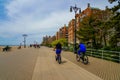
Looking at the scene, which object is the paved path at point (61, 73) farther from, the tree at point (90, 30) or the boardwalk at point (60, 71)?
the tree at point (90, 30)

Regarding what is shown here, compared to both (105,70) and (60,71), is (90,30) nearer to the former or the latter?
(105,70)

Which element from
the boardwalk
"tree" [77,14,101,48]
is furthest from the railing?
"tree" [77,14,101,48]

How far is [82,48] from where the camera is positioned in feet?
49.8

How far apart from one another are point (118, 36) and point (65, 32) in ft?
424

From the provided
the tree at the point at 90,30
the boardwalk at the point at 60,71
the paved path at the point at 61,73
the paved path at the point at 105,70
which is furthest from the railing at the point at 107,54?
the tree at the point at 90,30

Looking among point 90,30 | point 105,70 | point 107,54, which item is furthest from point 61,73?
point 90,30

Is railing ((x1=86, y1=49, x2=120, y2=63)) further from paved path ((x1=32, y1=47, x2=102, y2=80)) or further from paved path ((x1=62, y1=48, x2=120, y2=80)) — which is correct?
paved path ((x1=32, y1=47, x2=102, y2=80))

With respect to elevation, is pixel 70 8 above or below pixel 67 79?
above

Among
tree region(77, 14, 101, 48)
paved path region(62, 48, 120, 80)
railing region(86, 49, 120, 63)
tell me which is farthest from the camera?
tree region(77, 14, 101, 48)

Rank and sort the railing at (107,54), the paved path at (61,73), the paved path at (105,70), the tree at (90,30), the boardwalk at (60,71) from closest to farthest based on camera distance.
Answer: the paved path at (61,73) < the boardwalk at (60,71) < the paved path at (105,70) < the railing at (107,54) < the tree at (90,30)

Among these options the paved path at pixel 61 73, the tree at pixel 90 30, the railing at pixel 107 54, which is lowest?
the paved path at pixel 61 73

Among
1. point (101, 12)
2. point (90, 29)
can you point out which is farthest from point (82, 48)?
point (101, 12)

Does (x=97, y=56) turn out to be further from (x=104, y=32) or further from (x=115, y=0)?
(x=104, y=32)

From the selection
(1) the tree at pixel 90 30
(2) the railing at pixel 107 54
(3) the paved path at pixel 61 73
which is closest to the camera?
(3) the paved path at pixel 61 73
